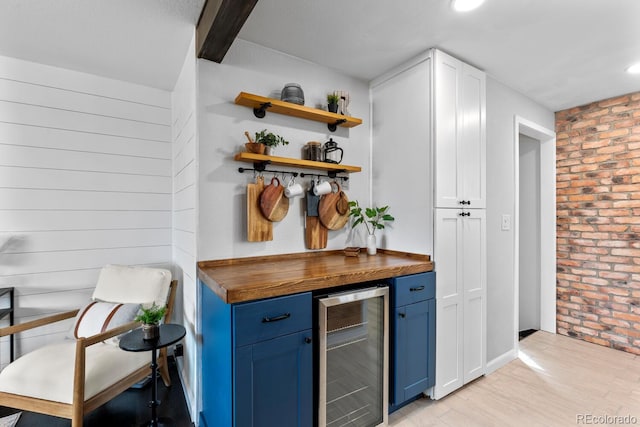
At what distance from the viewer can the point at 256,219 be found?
6.45 ft

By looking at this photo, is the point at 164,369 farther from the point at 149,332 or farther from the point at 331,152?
the point at 331,152

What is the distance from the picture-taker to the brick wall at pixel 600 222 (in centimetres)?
288

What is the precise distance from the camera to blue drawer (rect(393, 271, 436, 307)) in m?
1.86

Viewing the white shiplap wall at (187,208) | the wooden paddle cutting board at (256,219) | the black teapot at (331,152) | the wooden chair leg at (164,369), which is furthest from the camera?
the black teapot at (331,152)

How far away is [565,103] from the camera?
3148mm

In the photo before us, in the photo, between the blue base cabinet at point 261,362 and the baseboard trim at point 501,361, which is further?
the baseboard trim at point 501,361

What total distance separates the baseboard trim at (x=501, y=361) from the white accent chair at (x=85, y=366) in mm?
2564

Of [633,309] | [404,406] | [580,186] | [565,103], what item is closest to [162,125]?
[404,406]

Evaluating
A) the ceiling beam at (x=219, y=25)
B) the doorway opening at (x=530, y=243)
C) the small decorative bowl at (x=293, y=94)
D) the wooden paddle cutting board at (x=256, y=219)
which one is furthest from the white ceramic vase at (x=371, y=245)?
the doorway opening at (x=530, y=243)

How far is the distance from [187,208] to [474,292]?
7.22 ft

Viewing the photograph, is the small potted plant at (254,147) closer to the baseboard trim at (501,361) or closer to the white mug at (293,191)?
the white mug at (293,191)

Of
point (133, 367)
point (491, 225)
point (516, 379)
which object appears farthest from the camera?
point (491, 225)

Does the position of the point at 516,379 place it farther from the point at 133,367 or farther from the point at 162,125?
the point at 162,125

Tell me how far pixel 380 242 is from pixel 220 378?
60.8 inches
